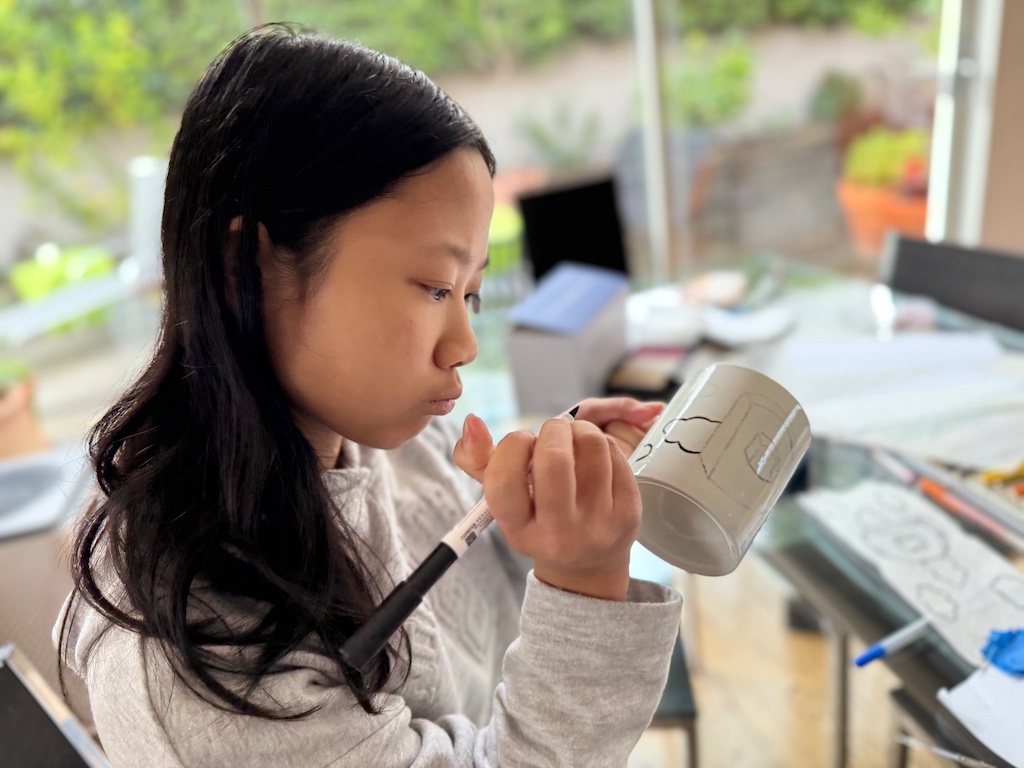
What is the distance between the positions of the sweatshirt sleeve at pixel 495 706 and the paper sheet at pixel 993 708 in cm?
27

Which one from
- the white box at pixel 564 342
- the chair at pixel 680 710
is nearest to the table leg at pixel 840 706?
the chair at pixel 680 710

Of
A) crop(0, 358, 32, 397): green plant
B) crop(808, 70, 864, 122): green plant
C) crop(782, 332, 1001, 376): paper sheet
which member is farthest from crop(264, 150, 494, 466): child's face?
crop(808, 70, 864, 122): green plant

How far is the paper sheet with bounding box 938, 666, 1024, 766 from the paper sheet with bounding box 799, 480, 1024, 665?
0.03 m

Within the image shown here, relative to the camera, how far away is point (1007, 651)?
668mm

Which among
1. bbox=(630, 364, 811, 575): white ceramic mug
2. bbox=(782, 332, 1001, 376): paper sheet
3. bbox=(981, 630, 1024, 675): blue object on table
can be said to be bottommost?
bbox=(782, 332, 1001, 376): paper sheet

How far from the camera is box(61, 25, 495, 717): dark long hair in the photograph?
52 cm

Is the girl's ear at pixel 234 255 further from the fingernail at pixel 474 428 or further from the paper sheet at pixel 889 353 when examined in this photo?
the paper sheet at pixel 889 353

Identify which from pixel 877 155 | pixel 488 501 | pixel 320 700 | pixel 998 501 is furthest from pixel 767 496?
pixel 877 155

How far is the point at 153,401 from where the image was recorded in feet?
1.93

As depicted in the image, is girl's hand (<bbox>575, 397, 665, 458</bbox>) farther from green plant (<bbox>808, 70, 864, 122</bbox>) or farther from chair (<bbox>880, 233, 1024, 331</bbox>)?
green plant (<bbox>808, 70, 864, 122</bbox>)

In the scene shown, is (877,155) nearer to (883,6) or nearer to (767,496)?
(883,6)

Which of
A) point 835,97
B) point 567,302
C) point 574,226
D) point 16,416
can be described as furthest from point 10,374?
point 835,97

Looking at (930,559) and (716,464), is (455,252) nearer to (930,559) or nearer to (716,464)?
(716,464)

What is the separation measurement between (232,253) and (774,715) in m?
1.41
